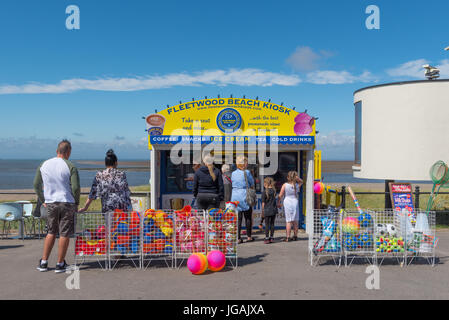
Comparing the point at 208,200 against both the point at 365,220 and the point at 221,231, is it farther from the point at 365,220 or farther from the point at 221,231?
the point at 365,220

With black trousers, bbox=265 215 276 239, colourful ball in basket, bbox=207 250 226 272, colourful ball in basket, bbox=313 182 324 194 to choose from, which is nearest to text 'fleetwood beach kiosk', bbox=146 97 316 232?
colourful ball in basket, bbox=313 182 324 194

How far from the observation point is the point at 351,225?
5668 mm

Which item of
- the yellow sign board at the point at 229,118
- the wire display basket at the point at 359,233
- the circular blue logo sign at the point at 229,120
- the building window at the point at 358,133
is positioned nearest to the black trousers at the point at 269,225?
the wire display basket at the point at 359,233

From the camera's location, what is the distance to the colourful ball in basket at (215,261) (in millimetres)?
5402

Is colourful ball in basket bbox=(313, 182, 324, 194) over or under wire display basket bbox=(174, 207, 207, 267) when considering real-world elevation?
over

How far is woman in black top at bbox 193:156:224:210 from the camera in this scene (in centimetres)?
654

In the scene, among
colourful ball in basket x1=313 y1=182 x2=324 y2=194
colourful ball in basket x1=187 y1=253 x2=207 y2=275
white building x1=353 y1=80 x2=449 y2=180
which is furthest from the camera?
white building x1=353 y1=80 x2=449 y2=180

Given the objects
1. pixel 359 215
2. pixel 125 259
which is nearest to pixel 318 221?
pixel 359 215

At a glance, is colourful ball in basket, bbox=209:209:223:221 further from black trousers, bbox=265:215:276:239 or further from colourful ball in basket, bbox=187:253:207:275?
black trousers, bbox=265:215:276:239

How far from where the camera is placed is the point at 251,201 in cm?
754

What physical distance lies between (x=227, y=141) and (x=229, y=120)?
0.68 m

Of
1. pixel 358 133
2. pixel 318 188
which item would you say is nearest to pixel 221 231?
pixel 318 188

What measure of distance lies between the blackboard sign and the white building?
164 centimetres
